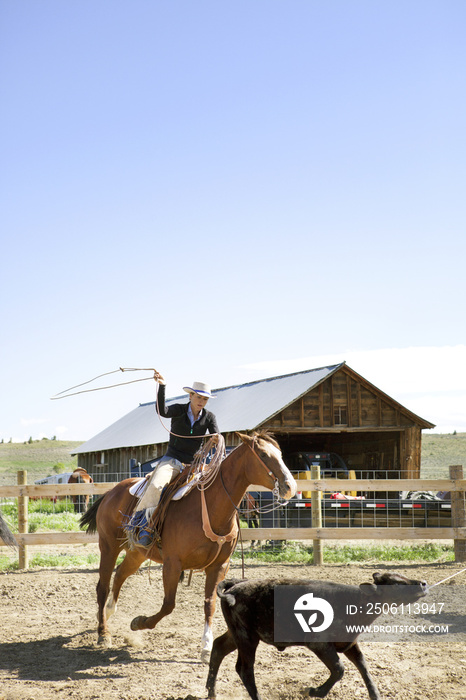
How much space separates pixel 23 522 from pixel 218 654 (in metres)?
7.37

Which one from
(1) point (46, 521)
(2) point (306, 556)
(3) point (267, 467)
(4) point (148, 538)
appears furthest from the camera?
(1) point (46, 521)

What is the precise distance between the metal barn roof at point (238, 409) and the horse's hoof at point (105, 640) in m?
10.8

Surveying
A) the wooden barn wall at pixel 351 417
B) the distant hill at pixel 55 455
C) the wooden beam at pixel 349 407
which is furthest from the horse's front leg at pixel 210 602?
the distant hill at pixel 55 455

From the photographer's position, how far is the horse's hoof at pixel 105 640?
6.36 meters

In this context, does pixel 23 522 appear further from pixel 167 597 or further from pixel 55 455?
pixel 55 455

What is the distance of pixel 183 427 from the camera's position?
674 cm

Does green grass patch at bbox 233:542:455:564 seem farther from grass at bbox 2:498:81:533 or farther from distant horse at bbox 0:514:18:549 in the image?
distant horse at bbox 0:514:18:549

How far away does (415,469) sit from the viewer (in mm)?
20516

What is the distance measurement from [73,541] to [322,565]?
13.4 ft

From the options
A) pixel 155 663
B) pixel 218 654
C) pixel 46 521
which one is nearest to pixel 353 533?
pixel 155 663

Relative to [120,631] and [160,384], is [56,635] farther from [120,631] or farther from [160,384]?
[160,384]

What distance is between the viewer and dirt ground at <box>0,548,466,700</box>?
4910mm

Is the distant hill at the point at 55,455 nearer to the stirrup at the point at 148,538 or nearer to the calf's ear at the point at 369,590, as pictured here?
the stirrup at the point at 148,538

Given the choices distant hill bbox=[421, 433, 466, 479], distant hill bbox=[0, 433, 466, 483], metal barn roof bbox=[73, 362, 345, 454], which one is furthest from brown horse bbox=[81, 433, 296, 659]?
distant hill bbox=[0, 433, 466, 483]
